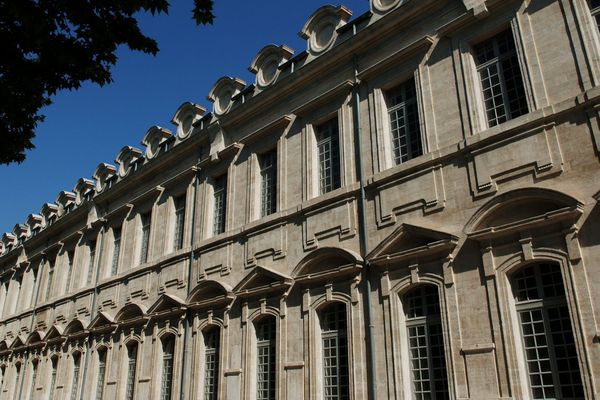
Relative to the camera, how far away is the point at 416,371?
10.2 metres

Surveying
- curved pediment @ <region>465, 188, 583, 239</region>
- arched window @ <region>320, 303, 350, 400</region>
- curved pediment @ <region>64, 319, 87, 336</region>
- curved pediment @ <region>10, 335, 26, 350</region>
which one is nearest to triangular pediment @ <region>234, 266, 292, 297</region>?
arched window @ <region>320, 303, 350, 400</region>

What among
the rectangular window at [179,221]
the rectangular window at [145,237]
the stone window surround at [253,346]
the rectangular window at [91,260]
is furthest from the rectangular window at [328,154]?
the rectangular window at [91,260]

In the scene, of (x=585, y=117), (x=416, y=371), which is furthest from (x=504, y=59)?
(x=416, y=371)

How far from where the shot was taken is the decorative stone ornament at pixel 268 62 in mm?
15281

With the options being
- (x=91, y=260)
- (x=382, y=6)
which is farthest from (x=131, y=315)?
(x=382, y=6)

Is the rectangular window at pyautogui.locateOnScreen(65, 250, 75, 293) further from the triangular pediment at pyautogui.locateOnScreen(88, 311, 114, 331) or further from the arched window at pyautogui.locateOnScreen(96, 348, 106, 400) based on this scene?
the arched window at pyautogui.locateOnScreen(96, 348, 106, 400)

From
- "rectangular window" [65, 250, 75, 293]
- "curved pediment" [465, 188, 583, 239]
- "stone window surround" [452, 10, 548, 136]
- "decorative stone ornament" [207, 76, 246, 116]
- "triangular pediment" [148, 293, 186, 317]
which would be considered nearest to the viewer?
"curved pediment" [465, 188, 583, 239]

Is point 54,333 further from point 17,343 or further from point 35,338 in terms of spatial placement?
point 17,343

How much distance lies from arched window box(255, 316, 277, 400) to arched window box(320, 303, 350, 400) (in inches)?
65.1

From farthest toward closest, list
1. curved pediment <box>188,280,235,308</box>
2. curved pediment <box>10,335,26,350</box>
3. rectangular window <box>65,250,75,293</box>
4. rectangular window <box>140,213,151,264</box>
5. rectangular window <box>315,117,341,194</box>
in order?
curved pediment <box>10,335,26,350</box> → rectangular window <box>65,250,75,293</box> → rectangular window <box>140,213,151,264</box> → curved pediment <box>188,280,235,308</box> → rectangular window <box>315,117,341,194</box>

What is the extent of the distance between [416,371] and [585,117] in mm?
5253

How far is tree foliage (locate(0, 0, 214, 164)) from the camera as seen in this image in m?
6.88

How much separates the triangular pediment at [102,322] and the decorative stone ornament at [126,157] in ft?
17.7

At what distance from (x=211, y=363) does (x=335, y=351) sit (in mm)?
4586
